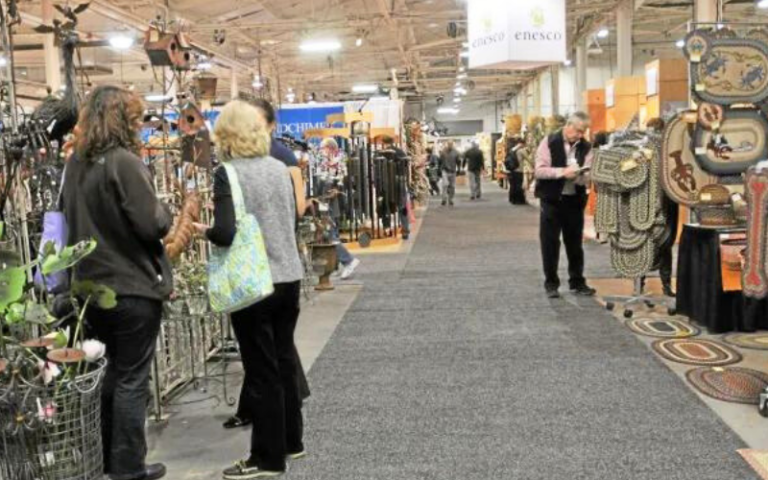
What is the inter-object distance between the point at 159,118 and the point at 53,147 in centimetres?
72

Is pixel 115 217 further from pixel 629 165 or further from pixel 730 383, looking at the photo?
pixel 629 165

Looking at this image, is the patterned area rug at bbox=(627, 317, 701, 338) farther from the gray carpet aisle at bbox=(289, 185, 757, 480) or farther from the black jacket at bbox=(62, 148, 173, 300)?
the black jacket at bbox=(62, 148, 173, 300)

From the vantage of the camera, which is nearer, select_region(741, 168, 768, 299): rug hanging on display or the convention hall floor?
the convention hall floor

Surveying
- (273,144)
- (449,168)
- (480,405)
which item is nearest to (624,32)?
(449,168)

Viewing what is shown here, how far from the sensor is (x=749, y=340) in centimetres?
467

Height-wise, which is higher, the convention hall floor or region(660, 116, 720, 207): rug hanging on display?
region(660, 116, 720, 207): rug hanging on display

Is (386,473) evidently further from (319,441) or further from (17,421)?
(17,421)

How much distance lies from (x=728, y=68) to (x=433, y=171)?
1543 cm

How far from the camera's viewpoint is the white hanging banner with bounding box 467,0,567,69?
6.94 meters

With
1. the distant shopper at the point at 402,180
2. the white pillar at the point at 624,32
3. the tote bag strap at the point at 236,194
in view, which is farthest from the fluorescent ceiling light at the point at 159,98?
the white pillar at the point at 624,32

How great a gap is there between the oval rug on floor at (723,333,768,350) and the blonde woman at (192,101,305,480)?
9.78 ft

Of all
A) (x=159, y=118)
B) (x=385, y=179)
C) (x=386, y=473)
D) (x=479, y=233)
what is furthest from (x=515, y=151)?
(x=386, y=473)

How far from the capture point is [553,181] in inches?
230

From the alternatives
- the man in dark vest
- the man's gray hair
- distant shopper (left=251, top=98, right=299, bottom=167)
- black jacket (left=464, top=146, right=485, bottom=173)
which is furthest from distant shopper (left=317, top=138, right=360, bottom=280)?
black jacket (left=464, top=146, right=485, bottom=173)
